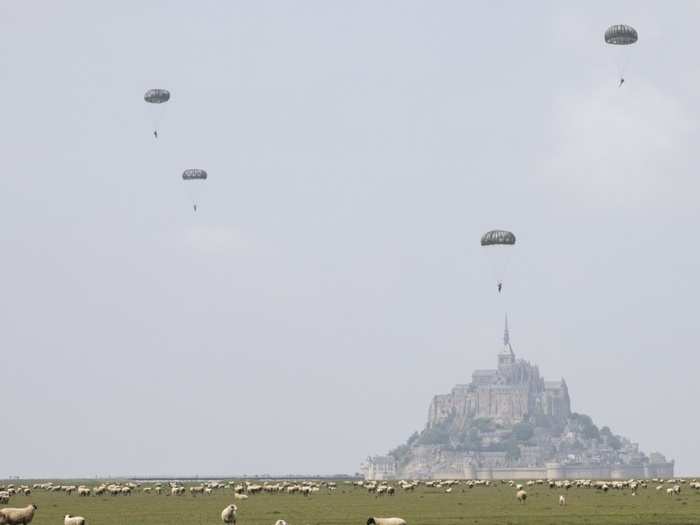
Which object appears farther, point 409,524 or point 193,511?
point 193,511

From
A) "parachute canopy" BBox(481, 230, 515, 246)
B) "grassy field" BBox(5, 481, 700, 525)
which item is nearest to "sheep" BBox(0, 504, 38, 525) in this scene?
"grassy field" BBox(5, 481, 700, 525)

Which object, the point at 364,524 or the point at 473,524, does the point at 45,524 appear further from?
the point at 473,524

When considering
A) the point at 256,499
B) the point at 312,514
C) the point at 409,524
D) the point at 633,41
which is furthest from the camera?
the point at 633,41

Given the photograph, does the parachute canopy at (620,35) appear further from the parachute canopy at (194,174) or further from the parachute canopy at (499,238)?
the parachute canopy at (194,174)

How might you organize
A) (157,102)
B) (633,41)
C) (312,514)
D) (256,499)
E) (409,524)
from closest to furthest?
(409,524) → (312,514) → (256,499) → (633,41) → (157,102)

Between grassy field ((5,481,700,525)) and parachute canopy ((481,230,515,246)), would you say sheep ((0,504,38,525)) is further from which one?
parachute canopy ((481,230,515,246))

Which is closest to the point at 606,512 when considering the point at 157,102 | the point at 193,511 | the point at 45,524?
the point at 193,511

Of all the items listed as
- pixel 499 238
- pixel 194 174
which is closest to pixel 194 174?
pixel 194 174

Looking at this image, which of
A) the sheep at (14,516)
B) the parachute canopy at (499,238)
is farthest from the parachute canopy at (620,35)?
the sheep at (14,516)
